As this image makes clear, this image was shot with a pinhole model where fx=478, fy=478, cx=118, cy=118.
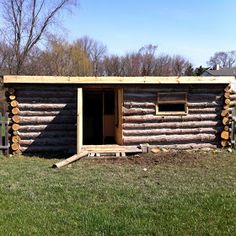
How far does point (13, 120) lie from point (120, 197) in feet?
24.7

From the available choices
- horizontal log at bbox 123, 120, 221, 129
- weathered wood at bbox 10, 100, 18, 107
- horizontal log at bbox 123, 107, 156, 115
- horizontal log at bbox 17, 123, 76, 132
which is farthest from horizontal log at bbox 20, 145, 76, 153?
horizontal log at bbox 123, 107, 156, 115

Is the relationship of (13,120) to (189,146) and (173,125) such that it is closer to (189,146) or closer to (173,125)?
(173,125)

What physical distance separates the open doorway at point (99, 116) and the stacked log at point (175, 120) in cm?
184

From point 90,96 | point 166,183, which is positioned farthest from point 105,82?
point 166,183

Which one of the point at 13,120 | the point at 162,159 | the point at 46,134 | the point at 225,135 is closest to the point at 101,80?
the point at 46,134

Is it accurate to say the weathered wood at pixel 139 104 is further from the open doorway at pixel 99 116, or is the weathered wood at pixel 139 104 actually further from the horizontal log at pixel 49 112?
the open doorway at pixel 99 116

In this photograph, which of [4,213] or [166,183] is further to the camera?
[166,183]

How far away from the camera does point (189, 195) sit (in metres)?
9.09

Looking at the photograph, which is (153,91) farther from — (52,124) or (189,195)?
(189,195)

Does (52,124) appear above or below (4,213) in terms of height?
above

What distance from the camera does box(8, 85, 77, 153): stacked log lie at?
1556 centimetres

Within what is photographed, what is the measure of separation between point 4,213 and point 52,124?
8.21 metres

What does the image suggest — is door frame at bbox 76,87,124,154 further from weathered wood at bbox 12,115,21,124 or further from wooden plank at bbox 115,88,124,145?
weathered wood at bbox 12,115,21,124

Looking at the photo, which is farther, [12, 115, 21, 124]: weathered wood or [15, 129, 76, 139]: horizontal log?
[15, 129, 76, 139]: horizontal log
